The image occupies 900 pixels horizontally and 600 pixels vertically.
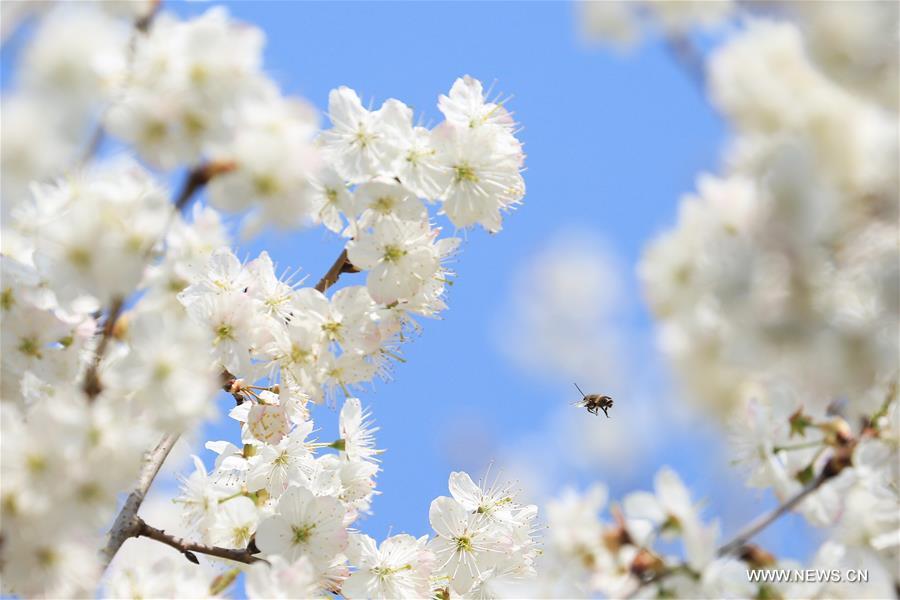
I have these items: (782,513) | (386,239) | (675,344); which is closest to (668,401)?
(675,344)

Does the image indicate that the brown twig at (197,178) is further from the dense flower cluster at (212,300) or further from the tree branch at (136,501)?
the tree branch at (136,501)

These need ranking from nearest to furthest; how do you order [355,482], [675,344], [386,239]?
[675,344], [386,239], [355,482]

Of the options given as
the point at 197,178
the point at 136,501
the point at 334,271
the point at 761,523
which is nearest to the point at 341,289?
the point at 334,271

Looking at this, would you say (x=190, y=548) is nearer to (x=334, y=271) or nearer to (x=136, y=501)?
(x=136, y=501)

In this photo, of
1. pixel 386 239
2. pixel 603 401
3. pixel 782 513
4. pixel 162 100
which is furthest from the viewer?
pixel 603 401

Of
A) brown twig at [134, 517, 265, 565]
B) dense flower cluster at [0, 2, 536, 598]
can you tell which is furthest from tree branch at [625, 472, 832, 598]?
brown twig at [134, 517, 265, 565]

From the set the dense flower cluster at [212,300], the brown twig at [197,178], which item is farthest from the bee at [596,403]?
the brown twig at [197,178]

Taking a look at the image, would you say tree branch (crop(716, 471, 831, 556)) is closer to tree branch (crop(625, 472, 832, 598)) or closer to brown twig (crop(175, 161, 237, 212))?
tree branch (crop(625, 472, 832, 598))

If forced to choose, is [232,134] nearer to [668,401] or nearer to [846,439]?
[668,401]

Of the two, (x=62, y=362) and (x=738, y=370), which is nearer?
(x=738, y=370)

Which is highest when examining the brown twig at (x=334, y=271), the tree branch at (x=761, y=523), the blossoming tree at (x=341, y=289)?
the brown twig at (x=334, y=271)
